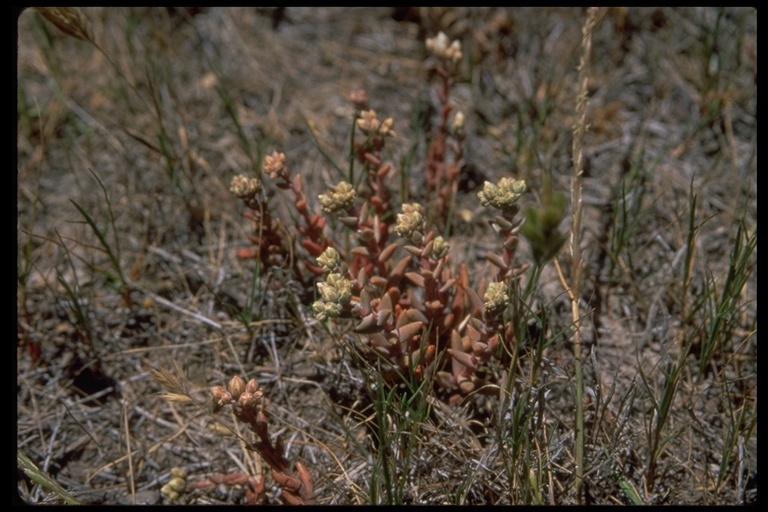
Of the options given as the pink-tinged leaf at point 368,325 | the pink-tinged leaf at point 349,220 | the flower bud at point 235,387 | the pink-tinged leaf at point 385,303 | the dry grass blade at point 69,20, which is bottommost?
the flower bud at point 235,387

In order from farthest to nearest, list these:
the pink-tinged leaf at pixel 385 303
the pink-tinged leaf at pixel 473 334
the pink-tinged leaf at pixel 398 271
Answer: the pink-tinged leaf at pixel 398 271
the pink-tinged leaf at pixel 473 334
the pink-tinged leaf at pixel 385 303

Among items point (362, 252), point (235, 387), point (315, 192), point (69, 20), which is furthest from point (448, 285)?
point (69, 20)

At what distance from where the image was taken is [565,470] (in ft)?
6.97

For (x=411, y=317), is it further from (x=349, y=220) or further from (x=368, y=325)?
(x=349, y=220)

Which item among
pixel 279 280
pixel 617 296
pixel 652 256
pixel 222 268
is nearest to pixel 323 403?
pixel 279 280

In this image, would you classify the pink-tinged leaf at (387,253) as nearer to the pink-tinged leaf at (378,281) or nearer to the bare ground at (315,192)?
the pink-tinged leaf at (378,281)

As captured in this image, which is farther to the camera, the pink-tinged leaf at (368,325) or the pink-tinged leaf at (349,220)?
the pink-tinged leaf at (349,220)

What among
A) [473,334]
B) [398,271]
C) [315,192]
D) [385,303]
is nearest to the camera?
[385,303]

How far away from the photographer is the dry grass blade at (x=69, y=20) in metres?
2.42

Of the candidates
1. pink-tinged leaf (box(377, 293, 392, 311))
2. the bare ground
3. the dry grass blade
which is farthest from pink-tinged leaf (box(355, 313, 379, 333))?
the dry grass blade

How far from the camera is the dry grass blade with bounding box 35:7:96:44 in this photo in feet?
7.93

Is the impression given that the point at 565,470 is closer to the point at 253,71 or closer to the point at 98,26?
the point at 253,71

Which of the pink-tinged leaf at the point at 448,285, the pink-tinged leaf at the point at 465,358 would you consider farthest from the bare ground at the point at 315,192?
the pink-tinged leaf at the point at 448,285

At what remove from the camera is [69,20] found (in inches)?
96.9
